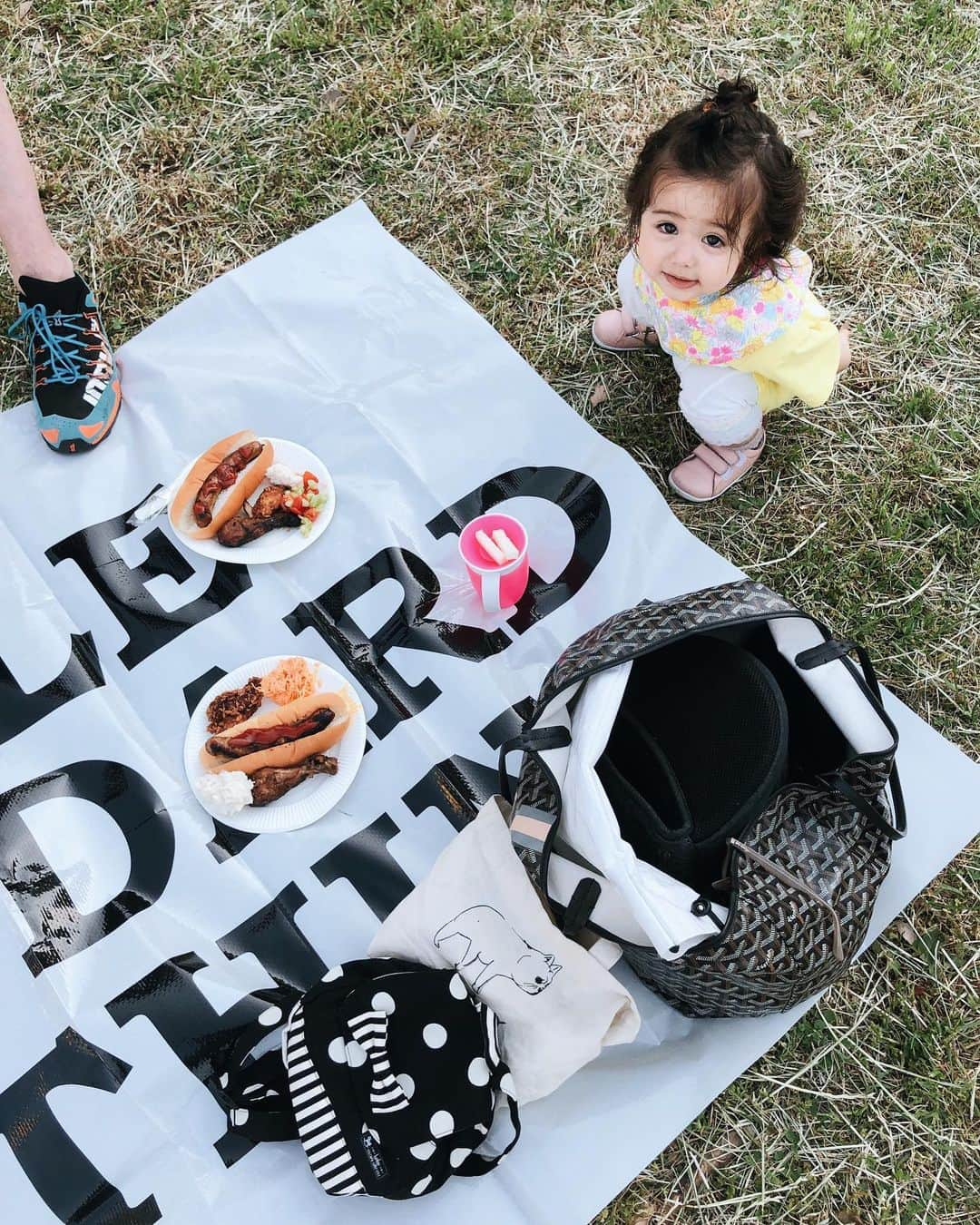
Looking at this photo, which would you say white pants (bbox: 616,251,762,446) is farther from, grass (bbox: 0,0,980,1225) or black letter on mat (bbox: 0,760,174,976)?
black letter on mat (bbox: 0,760,174,976)

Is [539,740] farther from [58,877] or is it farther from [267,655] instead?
[58,877]

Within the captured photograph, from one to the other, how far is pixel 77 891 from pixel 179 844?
22cm

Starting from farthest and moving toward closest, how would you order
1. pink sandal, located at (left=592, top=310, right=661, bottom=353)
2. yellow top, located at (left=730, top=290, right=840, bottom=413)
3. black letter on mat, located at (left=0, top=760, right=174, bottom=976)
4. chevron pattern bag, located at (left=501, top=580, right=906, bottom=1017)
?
pink sandal, located at (left=592, top=310, right=661, bottom=353), yellow top, located at (left=730, top=290, right=840, bottom=413), black letter on mat, located at (left=0, top=760, right=174, bottom=976), chevron pattern bag, located at (left=501, top=580, right=906, bottom=1017)

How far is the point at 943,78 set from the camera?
2820mm

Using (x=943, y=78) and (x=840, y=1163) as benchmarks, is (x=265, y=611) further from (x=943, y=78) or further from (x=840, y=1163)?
(x=943, y=78)

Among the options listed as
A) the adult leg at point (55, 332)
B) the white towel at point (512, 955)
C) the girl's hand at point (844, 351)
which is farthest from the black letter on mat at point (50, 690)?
the girl's hand at point (844, 351)

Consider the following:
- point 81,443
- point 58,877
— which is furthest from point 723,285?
point 58,877

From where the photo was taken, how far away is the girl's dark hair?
172 centimetres

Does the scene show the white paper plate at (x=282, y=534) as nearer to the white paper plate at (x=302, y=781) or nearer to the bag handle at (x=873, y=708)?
the white paper plate at (x=302, y=781)

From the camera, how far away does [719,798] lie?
1.70 metres

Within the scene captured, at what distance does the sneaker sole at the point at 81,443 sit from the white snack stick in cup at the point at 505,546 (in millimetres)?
1031

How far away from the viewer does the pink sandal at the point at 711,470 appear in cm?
231

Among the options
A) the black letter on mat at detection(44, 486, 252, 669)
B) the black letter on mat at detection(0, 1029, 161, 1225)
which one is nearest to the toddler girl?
the black letter on mat at detection(44, 486, 252, 669)

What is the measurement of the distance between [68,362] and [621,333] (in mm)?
1391
